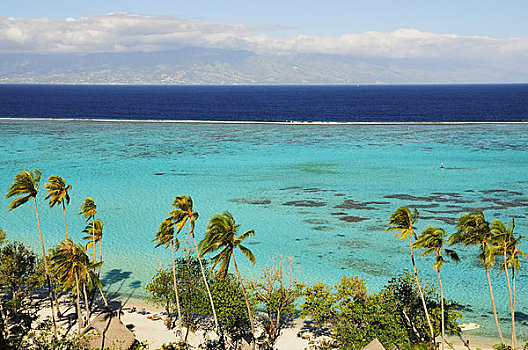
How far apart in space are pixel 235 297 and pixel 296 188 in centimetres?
3939

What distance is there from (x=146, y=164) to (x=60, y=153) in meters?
21.9

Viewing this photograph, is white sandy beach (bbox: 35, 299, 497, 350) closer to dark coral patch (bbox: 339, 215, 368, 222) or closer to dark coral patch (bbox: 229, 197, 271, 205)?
dark coral patch (bbox: 339, 215, 368, 222)

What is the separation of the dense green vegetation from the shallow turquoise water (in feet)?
21.9

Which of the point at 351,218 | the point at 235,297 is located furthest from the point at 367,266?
the point at 235,297

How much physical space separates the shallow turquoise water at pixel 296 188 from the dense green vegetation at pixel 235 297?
668cm

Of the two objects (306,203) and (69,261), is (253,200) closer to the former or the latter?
(306,203)

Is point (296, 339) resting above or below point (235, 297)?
below

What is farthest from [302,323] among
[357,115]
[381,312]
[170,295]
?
[357,115]

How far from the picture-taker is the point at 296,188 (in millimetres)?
68938

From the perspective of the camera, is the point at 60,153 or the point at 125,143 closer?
the point at 60,153

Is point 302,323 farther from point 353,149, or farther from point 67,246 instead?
point 353,149

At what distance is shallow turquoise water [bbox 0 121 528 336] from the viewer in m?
44.1

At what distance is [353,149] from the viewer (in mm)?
99438

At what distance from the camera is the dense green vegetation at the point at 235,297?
26344mm
